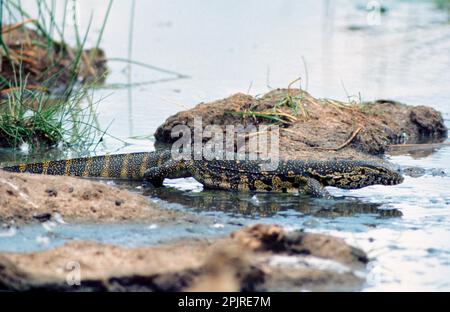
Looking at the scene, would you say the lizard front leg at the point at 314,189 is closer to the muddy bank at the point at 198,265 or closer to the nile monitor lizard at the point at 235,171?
the nile monitor lizard at the point at 235,171

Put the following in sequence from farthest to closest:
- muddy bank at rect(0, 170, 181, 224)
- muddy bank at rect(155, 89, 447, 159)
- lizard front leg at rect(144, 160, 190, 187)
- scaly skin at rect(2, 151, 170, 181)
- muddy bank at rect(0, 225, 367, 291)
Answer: muddy bank at rect(155, 89, 447, 159)
scaly skin at rect(2, 151, 170, 181)
lizard front leg at rect(144, 160, 190, 187)
muddy bank at rect(0, 170, 181, 224)
muddy bank at rect(0, 225, 367, 291)

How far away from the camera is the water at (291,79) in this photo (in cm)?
770

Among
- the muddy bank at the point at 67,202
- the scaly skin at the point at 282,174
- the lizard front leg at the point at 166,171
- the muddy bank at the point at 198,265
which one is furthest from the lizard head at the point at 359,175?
the muddy bank at the point at 198,265

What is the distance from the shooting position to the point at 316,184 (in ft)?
30.4

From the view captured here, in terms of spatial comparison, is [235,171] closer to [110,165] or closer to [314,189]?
[314,189]

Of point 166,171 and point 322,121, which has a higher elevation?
point 322,121

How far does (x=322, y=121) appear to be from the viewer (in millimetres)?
11180

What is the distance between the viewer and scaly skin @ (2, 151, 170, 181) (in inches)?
391

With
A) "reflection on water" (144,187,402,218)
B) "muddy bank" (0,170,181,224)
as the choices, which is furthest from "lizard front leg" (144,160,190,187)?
"muddy bank" (0,170,181,224)

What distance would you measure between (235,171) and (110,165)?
1313 millimetres

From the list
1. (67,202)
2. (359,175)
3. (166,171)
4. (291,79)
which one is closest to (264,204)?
(359,175)

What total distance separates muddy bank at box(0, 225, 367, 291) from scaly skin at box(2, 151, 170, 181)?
9.98ft

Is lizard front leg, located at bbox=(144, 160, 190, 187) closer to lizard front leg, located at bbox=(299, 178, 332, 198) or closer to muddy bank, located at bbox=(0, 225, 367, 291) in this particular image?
lizard front leg, located at bbox=(299, 178, 332, 198)

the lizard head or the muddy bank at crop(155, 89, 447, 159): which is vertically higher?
the muddy bank at crop(155, 89, 447, 159)
